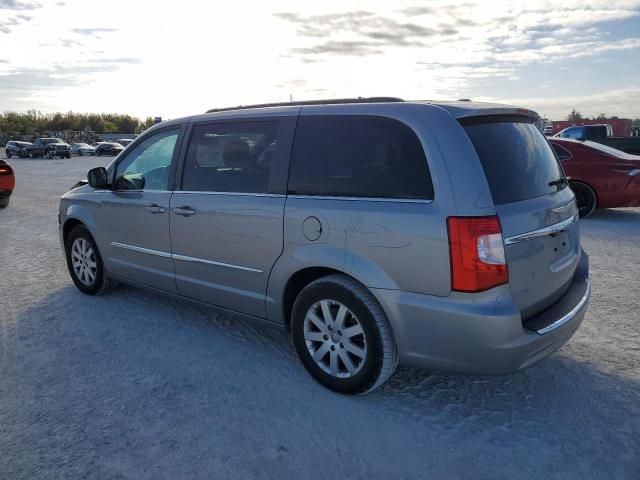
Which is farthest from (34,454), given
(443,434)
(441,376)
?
(441,376)

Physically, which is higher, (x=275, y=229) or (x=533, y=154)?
(x=533, y=154)

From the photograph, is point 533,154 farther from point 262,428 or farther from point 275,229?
point 262,428

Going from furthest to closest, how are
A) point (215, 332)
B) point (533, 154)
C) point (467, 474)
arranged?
point (215, 332)
point (533, 154)
point (467, 474)

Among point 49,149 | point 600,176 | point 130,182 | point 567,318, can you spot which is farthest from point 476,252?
point 49,149

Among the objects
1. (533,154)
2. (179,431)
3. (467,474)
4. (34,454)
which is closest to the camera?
(467,474)

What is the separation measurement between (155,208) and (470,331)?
2.80 m

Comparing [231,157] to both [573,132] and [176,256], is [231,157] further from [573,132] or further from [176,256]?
[573,132]

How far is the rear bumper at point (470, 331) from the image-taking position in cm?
282

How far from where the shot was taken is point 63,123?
101500 mm

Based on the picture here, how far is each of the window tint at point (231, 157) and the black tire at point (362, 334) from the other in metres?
0.83

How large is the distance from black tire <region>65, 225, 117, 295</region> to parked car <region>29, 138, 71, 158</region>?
41952 millimetres

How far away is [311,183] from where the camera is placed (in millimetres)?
3490

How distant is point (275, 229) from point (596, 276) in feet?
12.9

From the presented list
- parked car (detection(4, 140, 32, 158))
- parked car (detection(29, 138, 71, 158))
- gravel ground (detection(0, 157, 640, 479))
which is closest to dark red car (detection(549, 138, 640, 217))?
gravel ground (detection(0, 157, 640, 479))
